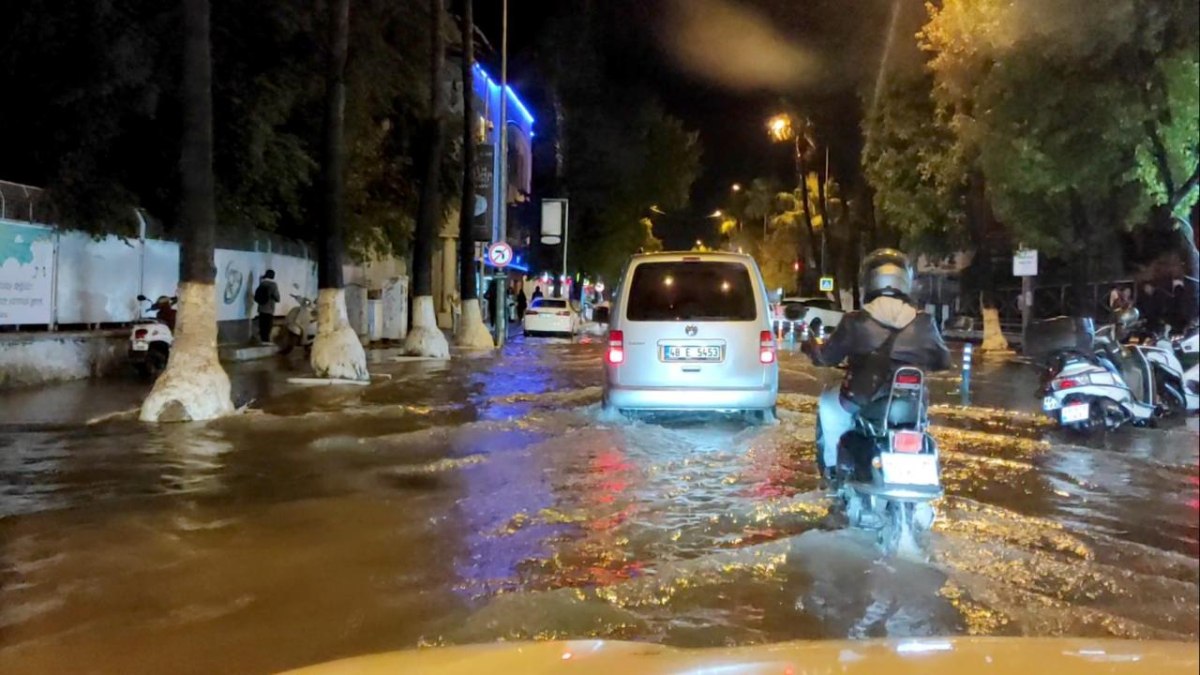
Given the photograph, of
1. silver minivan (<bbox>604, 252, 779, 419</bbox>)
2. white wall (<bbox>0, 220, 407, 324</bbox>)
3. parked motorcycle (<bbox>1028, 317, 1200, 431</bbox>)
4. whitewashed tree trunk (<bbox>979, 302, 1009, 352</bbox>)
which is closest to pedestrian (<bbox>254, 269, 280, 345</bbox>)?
white wall (<bbox>0, 220, 407, 324</bbox>)

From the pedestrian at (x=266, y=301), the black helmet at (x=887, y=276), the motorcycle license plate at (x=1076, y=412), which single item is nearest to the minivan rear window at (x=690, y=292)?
the motorcycle license plate at (x=1076, y=412)

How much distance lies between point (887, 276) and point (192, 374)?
901cm

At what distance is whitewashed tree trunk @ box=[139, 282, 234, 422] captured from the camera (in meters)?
12.9

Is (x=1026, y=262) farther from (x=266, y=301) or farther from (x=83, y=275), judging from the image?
(x=83, y=275)

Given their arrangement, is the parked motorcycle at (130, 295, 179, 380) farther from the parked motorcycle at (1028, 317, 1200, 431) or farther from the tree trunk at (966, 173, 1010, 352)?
the tree trunk at (966, 173, 1010, 352)

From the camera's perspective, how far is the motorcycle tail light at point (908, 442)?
251 inches

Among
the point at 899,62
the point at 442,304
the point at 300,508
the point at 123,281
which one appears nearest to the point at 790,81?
the point at 899,62

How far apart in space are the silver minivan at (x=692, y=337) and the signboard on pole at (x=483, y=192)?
17643 mm

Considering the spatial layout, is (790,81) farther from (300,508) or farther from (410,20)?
(300,508)

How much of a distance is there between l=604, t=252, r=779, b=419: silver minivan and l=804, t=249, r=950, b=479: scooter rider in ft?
14.5

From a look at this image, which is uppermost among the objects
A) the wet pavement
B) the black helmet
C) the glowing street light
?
the glowing street light

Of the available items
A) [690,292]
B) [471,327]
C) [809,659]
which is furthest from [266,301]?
[809,659]

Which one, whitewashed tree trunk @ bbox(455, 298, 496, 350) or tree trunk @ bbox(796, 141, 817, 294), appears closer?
whitewashed tree trunk @ bbox(455, 298, 496, 350)

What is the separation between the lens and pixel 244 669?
15.9 ft
